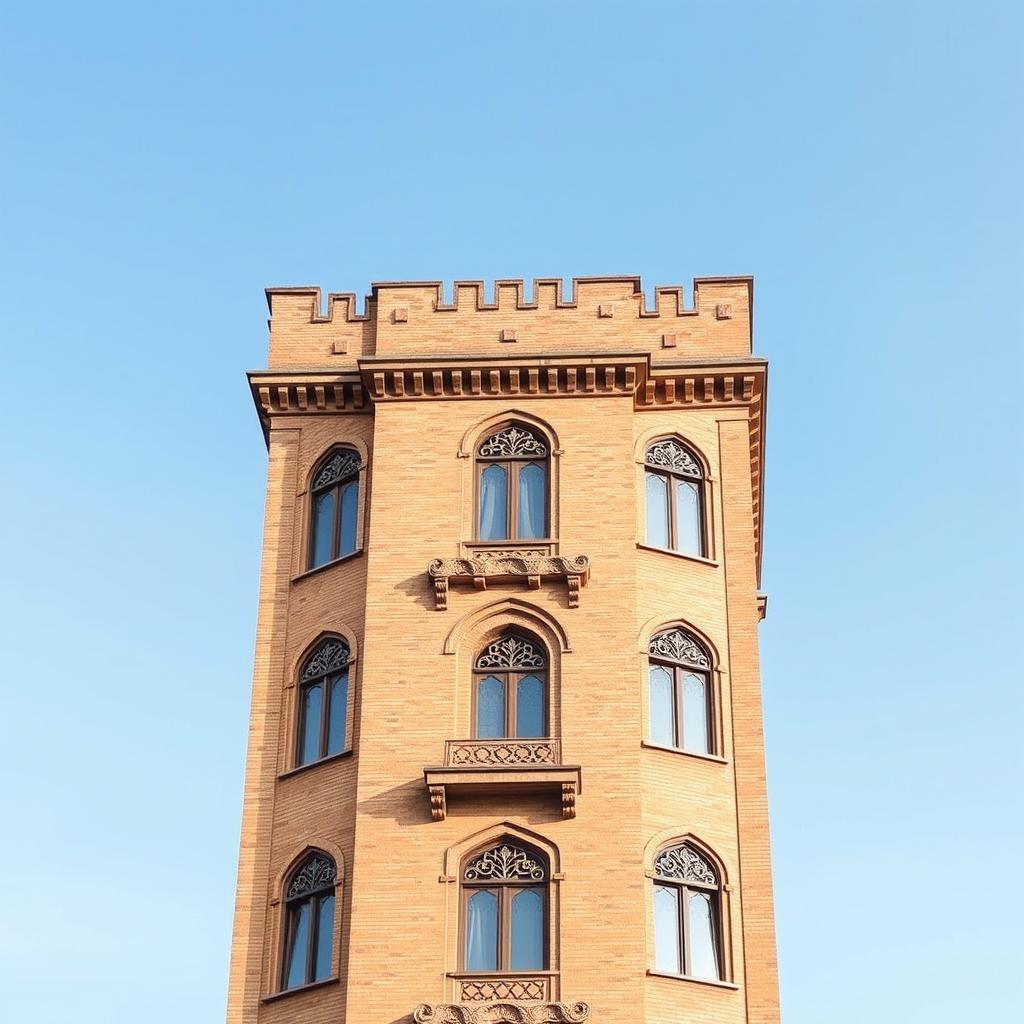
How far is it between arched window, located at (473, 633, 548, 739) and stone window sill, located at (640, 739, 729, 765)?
1.51 metres

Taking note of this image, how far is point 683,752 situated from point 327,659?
5.61m

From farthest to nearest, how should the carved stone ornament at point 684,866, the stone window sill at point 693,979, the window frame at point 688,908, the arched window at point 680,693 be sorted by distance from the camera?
the arched window at point 680,693 < the carved stone ornament at point 684,866 < the window frame at point 688,908 < the stone window sill at point 693,979

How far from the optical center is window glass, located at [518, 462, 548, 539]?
2993 cm

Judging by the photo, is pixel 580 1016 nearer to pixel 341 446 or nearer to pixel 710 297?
pixel 341 446

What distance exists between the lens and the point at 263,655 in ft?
98.3

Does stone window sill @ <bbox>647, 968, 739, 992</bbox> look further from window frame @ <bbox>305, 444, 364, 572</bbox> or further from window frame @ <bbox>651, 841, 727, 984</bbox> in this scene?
window frame @ <bbox>305, 444, 364, 572</bbox>

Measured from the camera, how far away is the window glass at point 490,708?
28.2m

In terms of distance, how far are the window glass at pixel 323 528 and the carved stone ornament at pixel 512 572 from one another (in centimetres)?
241

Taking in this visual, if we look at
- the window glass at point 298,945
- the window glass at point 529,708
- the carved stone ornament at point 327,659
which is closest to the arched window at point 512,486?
the window glass at point 529,708

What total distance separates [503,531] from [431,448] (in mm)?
1834

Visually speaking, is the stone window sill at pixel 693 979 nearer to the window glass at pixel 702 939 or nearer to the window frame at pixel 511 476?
the window glass at pixel 702 939

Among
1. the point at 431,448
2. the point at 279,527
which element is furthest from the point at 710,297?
the point at 279,527

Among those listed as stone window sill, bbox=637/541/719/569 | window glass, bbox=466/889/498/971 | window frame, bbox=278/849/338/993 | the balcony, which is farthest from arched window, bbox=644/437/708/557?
window frame, bbox=278/849/338/993

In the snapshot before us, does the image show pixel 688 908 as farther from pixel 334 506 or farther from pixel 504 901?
pixel 334 506
